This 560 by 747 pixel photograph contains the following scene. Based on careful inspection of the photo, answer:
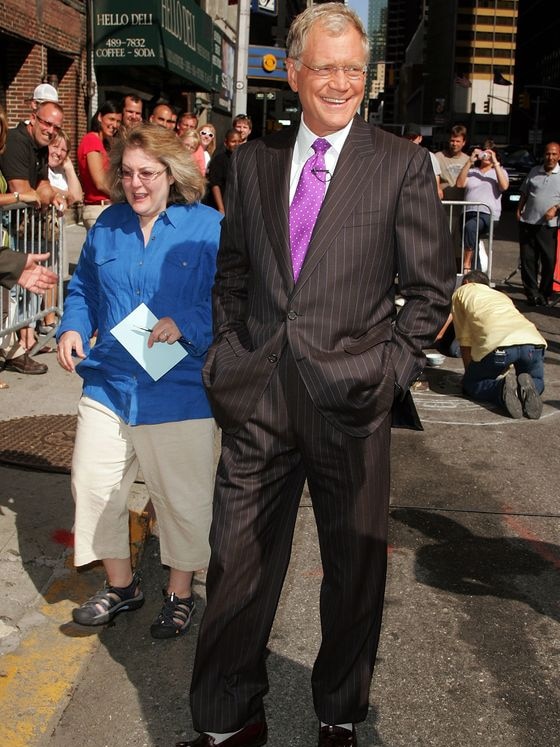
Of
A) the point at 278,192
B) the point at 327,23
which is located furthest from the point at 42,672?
the point at 327,23

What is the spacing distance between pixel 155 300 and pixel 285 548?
1116 millimetres

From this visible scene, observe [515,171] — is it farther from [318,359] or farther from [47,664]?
[318,359]

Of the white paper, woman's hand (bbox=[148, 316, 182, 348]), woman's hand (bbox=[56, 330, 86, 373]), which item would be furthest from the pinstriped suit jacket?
woman's hand (bbox=[56, 330, 86, 373])

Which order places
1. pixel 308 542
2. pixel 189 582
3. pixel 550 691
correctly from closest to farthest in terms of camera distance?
pixel 550 691 < pixel 189 582 < pixel 308 542

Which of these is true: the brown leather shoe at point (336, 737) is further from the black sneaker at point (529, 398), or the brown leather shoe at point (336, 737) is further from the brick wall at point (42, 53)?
the brick wall at point (42, 53)

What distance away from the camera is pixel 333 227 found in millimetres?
2934

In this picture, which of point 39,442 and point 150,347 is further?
point 39,442

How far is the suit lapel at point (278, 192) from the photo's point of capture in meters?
2.98

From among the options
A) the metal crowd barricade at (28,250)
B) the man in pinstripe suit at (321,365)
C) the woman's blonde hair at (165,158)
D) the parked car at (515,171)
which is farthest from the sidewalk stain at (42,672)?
the parked car at (515,171)

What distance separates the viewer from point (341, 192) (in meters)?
2.95

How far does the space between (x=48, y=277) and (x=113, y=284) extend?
17.9 inches

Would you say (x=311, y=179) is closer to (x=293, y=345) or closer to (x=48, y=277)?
(x=293, y=345)

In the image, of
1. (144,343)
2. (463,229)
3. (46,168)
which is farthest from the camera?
(463,229)

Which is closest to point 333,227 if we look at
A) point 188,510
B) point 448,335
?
point 188,510
